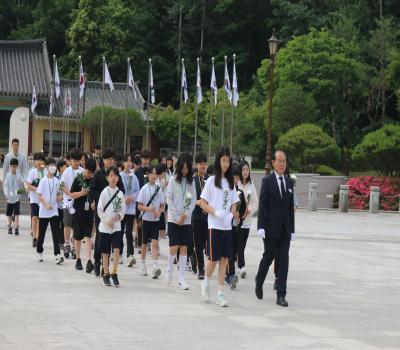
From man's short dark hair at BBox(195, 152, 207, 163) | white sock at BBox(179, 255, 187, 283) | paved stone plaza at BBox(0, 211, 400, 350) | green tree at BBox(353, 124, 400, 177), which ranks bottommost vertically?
paved stone plaza at BBox(0, 211, 400, 350)

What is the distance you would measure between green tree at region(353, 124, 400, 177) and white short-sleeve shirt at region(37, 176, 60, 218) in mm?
20800

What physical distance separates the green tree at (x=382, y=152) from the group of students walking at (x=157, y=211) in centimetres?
1959

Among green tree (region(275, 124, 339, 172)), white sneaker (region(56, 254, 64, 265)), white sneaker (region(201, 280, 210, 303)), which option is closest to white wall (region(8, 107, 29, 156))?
green tree (region(275, 124, 339, 172))

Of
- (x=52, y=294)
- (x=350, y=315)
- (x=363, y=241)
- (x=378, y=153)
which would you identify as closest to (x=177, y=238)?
(x=52, y=294)

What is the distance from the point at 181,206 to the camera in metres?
11.2

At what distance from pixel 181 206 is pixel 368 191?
22.0 meters

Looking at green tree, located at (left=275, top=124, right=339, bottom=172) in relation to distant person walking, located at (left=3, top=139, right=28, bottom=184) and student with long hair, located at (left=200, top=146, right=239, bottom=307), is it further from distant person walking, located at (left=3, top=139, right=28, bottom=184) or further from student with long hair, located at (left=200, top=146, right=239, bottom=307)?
student with long hair, located at (left=200, top=146, right=239, bottom=307)

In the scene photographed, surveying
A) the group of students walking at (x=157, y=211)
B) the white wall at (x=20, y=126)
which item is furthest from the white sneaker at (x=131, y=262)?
the white wall at (x=20, y=126)

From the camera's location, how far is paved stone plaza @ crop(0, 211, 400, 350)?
780cm

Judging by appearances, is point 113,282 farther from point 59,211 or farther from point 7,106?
point 7,106

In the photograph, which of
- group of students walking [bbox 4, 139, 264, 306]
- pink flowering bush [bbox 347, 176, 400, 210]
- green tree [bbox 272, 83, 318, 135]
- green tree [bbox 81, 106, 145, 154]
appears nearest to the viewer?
group of students walking [bbox 4, 139, 264, 306]

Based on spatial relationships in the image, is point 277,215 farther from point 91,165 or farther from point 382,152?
point 382,152

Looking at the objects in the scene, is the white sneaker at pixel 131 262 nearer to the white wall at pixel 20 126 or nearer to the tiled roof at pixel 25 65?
the white wall at pixel 20 126

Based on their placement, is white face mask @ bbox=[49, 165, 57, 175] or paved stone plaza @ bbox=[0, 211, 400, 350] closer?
paved stone plaza @ bbox=[0, 211, 400, 350]
